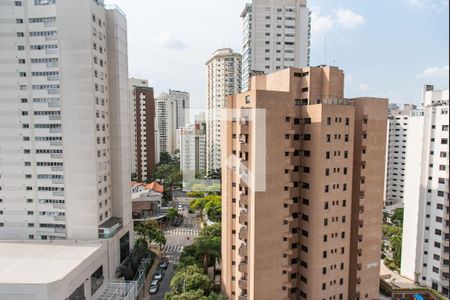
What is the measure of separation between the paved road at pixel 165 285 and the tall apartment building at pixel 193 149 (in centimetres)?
2626

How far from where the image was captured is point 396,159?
131 feet

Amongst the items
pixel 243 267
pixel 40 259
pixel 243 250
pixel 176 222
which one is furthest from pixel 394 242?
pixel 40 259

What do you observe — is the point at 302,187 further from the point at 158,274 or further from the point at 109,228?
the point at 109,228

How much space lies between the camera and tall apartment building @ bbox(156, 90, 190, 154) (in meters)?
64.3

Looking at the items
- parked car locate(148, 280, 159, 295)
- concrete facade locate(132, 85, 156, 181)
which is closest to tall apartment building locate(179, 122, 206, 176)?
concrete facade locate(132, 85, 156, 181)

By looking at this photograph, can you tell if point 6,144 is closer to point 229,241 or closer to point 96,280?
point 96,280

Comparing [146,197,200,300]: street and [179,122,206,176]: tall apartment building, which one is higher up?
[179,122,206,176]: tall apartment building

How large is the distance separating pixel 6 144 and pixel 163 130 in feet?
158

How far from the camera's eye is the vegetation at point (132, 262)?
65.6 ft

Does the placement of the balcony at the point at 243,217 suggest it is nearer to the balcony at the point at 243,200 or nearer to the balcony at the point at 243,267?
the balcony at the point at 243,200

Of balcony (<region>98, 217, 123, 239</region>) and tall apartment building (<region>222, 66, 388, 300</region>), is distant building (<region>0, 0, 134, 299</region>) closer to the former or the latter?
balcony (<region>98, 217, 123, 239</region>)

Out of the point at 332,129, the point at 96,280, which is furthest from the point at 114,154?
the point at 332,129

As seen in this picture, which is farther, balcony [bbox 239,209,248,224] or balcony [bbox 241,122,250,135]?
balcony [bbox 239,209,248,224]

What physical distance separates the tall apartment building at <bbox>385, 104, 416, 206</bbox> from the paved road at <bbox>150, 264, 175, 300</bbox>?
110 ft
